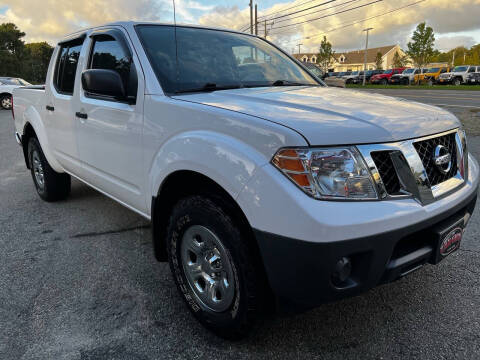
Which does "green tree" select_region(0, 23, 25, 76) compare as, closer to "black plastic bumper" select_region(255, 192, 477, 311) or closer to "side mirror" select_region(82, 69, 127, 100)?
"side mirror" select_region(82, 69, 127, 100)

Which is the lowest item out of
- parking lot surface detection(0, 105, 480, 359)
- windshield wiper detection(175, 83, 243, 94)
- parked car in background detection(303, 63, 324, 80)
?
parking lot surface detection(0, 105, 480, 359)

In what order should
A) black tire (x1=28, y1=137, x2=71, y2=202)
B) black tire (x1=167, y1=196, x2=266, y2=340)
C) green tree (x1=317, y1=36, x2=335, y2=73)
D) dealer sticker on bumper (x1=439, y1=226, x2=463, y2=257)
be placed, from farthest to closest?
green tree (x1=317, y1=36, x2=335, y2=73) < black tire (x1=28, y1=137, x2=71, y2=202) < dealer sticker on bumper (x1=439, y1=226, x2=463, y2=257) < black tire (x1=167, y1=196, x2=266, y2=340)

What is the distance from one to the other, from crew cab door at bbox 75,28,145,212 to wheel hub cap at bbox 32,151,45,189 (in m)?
1.46

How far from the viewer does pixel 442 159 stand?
204cm

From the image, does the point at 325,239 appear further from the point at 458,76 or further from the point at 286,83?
the point at 458,76

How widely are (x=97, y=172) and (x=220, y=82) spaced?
51.4 inches

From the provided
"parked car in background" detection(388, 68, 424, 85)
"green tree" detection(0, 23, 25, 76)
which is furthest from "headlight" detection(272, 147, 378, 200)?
"green tree" detection(0, 23, 25, 76)

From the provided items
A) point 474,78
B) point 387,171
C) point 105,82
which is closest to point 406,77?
point 474,78

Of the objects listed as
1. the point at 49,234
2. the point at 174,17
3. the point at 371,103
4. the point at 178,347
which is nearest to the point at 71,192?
the point at 49,234

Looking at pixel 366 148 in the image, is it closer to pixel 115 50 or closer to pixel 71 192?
pixel 115 50

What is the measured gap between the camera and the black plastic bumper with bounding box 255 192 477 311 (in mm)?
1631

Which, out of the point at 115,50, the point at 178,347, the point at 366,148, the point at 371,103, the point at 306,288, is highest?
the point at 115,50

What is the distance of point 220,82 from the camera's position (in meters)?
2.71

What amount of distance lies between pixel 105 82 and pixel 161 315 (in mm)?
1489
